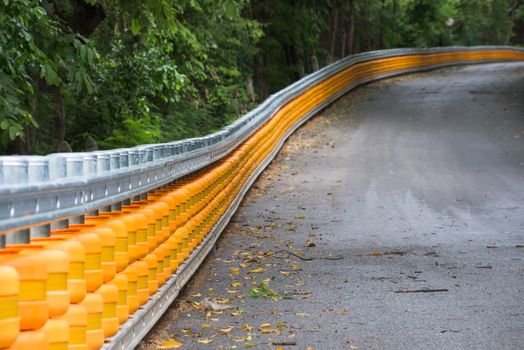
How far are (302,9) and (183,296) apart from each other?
28.2 metres

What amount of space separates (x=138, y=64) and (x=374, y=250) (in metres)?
8.34

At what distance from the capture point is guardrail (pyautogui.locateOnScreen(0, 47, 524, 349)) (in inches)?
144

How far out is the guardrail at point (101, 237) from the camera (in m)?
3.65

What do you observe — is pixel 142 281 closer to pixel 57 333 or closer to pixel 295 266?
pixel 57 333

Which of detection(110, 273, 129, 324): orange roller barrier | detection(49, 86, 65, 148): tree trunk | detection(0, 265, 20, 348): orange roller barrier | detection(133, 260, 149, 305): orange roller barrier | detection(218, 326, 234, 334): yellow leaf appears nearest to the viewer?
detection(0, 265, 20, 348): orange roller barrier

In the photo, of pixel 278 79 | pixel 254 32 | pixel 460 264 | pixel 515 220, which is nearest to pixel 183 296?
pixel 460 264

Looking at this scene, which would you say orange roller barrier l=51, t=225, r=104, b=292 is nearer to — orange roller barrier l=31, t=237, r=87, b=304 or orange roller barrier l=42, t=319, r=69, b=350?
orange roller barrier l=31, t=237, r=87, b=304

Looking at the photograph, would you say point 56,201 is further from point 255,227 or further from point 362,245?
point 255,227

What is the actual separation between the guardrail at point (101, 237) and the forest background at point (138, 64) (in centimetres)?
157

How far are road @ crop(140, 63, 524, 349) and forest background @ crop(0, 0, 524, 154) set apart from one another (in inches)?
97.3

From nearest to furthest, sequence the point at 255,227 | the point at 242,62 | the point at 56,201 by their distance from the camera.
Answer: the point at 56,201 < the point at 255,227 < the point at 242,62

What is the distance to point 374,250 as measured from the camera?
35.7 feet

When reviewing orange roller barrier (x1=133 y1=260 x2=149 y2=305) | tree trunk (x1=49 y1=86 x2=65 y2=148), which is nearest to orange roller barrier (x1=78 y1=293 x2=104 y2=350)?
orange roller barrier (x1=133 y1=260 x2=149 y2=305)

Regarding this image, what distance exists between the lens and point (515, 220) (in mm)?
12906
